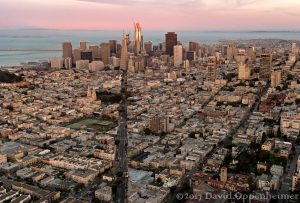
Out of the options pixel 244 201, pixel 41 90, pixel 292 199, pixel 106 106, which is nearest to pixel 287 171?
pixel 292 199

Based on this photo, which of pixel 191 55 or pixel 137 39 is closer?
pixel 191 55

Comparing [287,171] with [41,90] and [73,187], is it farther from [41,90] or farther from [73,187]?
[41,90]

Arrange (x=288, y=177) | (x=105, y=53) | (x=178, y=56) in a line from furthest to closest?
(x=105, y=53) → (x=178, y=56) → (x=288, y=177)

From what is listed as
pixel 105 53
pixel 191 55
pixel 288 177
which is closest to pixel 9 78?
pixel 105 53

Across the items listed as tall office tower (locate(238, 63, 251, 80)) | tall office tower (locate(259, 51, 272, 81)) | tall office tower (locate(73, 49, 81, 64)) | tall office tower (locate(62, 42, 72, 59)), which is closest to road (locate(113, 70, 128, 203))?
tall office tower (locate(238, 63, 251, 80))

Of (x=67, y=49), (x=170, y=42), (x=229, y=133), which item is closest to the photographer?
(x=229, y=133)

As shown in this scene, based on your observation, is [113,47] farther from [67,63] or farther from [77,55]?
[67,63]

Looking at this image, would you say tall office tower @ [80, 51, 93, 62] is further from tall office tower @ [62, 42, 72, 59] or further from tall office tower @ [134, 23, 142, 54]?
tall office tower @ [134, 23, 142, 54]

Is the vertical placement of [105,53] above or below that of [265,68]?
above

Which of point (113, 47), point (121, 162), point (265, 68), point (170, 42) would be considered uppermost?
point (170, 42)
